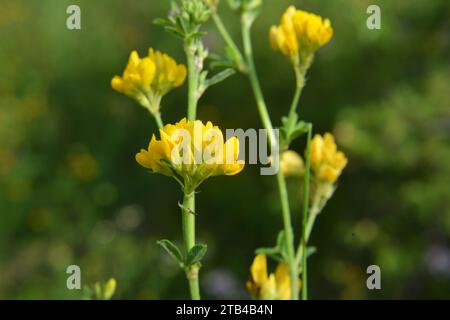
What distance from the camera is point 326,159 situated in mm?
1063

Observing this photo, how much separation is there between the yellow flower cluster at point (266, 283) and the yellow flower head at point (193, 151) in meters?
0.21

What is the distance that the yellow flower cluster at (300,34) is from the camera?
1.04m

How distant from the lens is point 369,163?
2525mm

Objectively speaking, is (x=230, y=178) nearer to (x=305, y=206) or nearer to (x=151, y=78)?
(x=151, y=78)

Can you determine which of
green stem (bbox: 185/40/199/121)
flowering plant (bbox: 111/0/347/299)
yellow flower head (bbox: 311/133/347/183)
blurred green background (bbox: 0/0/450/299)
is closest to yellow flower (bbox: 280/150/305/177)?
flowering plant (bbox: 111/0/347/299)

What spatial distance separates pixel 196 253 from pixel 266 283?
0.20 metres

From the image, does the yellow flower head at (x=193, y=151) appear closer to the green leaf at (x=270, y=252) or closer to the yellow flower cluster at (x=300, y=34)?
the green leaf at (x=270, y=252)

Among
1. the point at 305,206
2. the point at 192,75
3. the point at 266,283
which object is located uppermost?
the point at 192,75

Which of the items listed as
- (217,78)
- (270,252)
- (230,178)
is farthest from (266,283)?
(230,178)

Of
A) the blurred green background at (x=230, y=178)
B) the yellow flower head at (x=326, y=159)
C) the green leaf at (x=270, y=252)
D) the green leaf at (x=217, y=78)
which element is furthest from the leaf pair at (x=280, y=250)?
the blurred green background at (x=230, y=178)

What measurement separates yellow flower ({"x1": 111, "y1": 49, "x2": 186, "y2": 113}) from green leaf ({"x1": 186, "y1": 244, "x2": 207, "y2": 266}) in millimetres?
277
